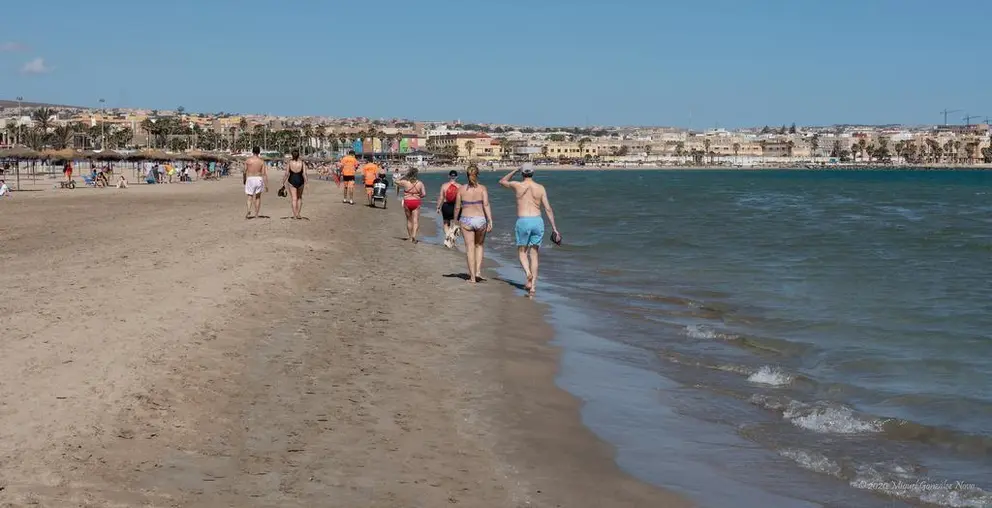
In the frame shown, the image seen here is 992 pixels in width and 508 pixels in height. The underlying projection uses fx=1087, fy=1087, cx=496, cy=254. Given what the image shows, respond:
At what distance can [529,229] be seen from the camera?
12219 millimetres

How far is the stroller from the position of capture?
100.0ft

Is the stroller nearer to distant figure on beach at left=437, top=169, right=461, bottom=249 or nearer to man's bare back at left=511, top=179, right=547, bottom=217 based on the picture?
distant figure on beach at left=437, top=169, right=461, bottom=249

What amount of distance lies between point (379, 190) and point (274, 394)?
24348mm

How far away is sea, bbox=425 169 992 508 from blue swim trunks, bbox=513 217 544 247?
0.88 meters

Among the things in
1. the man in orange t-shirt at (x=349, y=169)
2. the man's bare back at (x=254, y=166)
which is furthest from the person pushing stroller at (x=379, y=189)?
the man's bare back at (x=254, y=166)

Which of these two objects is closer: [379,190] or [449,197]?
[449,197]

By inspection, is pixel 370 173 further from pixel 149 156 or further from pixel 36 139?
pixel 36 139

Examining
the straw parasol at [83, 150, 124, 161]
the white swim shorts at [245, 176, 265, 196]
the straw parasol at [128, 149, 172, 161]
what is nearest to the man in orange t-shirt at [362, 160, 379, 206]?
the white swim shorts at [245, 176, 265, 196]

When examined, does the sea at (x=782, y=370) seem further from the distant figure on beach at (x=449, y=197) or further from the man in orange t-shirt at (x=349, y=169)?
the man in orange t-shirt at (x=349, y=169)

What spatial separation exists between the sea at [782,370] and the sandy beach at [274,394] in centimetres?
48

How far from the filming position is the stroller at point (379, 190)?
3047 cm

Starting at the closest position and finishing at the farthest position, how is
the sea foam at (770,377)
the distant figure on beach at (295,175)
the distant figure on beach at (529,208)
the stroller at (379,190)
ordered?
the sea foam at (770,377) → the distant figure on beach at (529,208) → the distant figure on beach at (295,175) → the stroller at (379,190)

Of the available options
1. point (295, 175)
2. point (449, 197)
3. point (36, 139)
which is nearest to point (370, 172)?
point (295, 175)

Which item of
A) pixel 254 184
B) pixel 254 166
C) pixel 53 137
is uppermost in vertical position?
pixel 53 137
